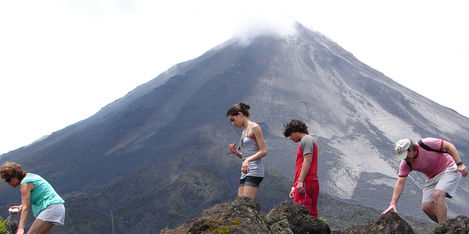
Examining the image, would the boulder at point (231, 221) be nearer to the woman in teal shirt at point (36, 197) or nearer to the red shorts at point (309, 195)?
the red shorts at point (309, 195)

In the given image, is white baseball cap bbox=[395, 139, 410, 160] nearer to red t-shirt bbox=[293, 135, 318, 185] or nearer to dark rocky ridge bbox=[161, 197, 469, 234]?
dark rocky ridge bbox=[161, 197, 469, 234]

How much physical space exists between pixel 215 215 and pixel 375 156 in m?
39.3

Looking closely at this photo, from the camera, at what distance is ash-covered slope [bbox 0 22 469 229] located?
1390 inches

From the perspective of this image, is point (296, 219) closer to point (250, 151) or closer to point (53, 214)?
point (250, 151)

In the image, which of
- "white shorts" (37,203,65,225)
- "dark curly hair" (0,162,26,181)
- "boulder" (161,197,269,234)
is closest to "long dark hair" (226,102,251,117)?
"boulder" (161,197,269,234)

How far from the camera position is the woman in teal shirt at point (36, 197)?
4.23 metres

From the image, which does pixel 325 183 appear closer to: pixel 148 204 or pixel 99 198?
pixel 148 204

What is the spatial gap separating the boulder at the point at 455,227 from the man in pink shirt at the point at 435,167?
634mm

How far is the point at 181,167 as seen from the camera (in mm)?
35344

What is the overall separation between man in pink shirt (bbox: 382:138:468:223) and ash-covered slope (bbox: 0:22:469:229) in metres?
23.7

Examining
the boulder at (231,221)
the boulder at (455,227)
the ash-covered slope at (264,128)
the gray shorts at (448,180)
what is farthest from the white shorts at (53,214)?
the ash-covered slope at (264,128)

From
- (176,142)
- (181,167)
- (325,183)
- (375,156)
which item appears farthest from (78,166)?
(375,156)

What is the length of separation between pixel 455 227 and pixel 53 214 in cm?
375

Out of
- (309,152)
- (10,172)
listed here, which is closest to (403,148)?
(309,152)
